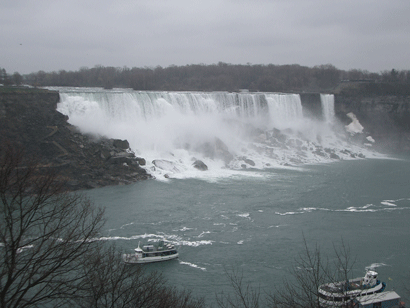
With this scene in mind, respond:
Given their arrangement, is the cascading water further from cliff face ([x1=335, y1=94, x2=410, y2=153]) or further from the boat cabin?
the boat cabin

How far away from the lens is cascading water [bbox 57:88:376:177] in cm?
2428

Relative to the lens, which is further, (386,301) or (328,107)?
(328,107)

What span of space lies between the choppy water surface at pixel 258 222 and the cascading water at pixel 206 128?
4903 millimetres

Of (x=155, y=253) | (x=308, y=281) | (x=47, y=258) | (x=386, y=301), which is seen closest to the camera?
(x=47, y=258)

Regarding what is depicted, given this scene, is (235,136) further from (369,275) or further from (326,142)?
(369,275)

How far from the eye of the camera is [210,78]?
167 ft

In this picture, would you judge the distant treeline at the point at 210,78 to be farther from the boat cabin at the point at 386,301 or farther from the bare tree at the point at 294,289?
the boat cabin at the point at 386,301

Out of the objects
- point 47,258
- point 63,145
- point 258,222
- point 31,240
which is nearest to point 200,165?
point 63,145

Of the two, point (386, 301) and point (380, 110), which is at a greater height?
point (380, 110)

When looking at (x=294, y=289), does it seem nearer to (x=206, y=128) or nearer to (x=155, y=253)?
(x=155, y=253)

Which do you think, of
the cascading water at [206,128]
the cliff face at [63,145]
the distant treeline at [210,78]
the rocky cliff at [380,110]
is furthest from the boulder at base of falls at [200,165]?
the distant treeline at [210,78]

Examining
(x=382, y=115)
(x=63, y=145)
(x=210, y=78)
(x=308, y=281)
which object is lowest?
(x=308, y=281)

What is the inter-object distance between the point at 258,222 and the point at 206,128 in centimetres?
1703

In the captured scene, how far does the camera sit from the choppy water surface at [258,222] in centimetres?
1007
